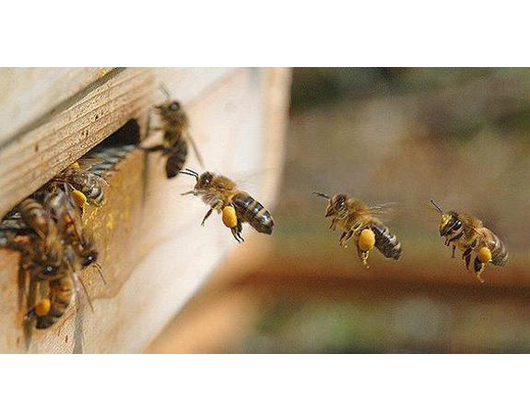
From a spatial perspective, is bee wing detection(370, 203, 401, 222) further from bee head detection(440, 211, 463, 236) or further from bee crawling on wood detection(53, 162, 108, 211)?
bee crawling on wood detection(53, 162, 108, 211)

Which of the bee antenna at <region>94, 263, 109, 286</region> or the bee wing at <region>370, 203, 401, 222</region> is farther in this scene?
the bee wing at <region>370, 203, 401, 222</region>

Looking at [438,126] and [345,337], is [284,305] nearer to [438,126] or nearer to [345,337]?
[345,337]

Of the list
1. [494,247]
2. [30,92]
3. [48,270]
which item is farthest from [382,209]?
[30,92]

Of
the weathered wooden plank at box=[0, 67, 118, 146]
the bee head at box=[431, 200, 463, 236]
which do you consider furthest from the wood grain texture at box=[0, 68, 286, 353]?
the bee head at box=[431, 200, 463, 236]

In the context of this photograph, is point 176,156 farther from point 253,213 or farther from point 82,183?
point 82,183

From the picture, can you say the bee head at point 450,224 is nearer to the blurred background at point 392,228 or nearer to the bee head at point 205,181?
the bee head at point 205,181

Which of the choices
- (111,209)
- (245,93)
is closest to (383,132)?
(245,93)

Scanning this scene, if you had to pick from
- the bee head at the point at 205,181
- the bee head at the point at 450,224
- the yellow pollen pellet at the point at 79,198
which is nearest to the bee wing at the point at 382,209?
the bee head at the point at 450,224
